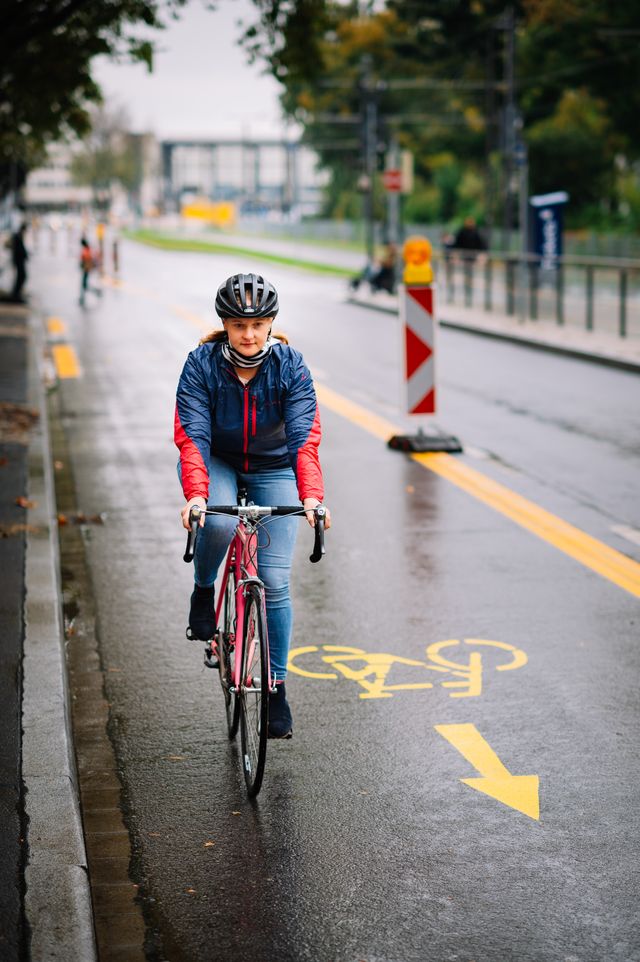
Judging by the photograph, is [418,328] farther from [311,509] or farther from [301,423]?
[311,509]

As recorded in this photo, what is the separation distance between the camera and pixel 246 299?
17.3ft

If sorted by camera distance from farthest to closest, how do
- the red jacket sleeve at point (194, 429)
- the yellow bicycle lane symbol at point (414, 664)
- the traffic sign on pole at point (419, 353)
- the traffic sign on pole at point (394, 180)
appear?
the traffic sign on pole at point (394, 180), the traffic sign on pole at point (419, 353), the yellow bicycle lane symbol at point (414, 664), the red jacket sleeve at point (194, 429)

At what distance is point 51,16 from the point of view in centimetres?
2058

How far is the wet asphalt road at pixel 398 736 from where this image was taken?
4246 millimetres

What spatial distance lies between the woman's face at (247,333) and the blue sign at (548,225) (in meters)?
22.4

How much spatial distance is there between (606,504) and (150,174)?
17828cm

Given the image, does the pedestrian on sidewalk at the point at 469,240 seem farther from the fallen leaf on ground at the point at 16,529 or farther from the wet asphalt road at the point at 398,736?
the fallen leaf on ground at the point at 16,529

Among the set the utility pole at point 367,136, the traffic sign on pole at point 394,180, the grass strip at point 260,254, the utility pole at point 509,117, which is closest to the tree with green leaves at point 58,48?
the traffic sign on pole at point 394,180

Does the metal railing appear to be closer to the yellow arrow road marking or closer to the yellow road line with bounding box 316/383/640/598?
the yellow road line with bounding box 316/383/640/598

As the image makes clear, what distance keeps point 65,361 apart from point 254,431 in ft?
54.2

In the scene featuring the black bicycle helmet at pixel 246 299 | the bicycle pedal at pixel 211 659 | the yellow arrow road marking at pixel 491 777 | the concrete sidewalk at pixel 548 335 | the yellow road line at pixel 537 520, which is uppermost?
the black bicycle helmet at pixel 246 299

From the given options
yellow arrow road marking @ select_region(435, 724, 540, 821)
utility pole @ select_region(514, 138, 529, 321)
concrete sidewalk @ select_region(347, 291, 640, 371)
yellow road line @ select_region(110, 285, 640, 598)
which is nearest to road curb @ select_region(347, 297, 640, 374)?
concrete sidewalk @ select_region(347, 291, 640, 371)

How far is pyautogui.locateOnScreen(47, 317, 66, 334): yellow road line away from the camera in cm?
2699

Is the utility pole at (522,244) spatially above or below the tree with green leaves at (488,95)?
below
